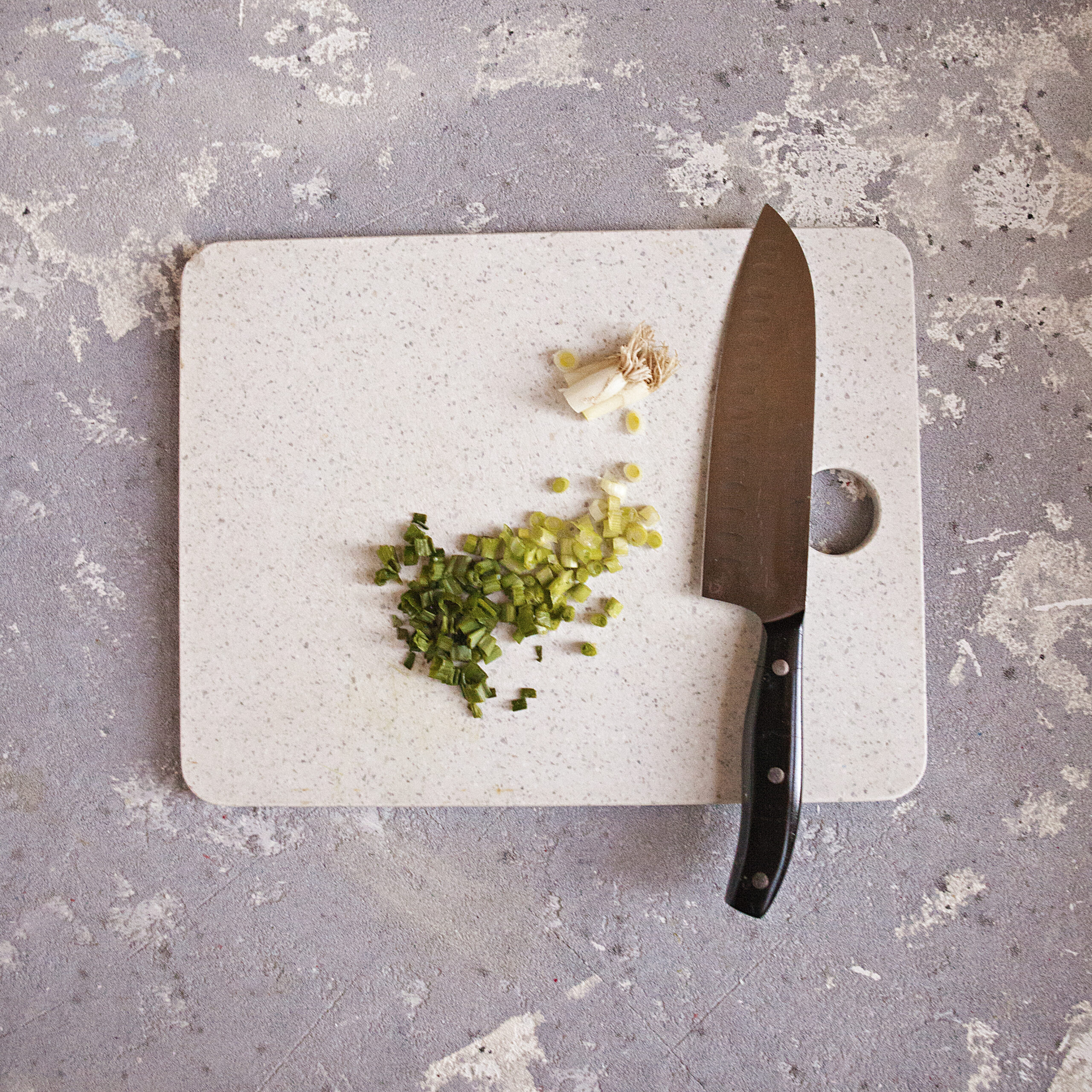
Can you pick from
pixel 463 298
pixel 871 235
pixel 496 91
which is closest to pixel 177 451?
pixel 463 298

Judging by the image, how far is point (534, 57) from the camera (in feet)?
4.18

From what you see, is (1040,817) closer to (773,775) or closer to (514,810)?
(773,775)

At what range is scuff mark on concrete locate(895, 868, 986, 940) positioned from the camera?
1.27 m

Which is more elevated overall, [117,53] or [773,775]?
[117,53]

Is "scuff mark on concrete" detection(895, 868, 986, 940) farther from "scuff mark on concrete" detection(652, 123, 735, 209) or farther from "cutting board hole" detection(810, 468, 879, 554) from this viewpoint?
"scuff mark on concrete" detection(652, 123, 735, 209)

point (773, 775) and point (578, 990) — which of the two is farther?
point (578, 990)

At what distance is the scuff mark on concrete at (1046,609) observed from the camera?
1.26 metres

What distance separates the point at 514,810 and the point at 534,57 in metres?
1.26

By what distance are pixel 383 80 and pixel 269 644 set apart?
952 millimetres

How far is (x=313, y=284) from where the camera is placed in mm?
1233

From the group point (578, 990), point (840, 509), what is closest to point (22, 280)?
point (840, 509)

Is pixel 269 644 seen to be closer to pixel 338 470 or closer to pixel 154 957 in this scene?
pixel 338 470

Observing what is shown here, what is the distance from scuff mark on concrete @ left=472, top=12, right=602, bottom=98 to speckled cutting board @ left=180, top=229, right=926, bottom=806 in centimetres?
29

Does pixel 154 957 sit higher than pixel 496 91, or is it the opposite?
pixel 496 91
